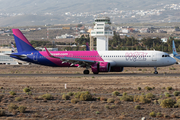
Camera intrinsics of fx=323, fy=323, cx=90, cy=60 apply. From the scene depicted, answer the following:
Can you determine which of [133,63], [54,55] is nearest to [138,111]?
[133,63]

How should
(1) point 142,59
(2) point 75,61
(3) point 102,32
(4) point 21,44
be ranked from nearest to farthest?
(1) point 142,59, (2) point 75,61, (4) point 21,44, (3) point 102,32

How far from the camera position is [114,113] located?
2281cm

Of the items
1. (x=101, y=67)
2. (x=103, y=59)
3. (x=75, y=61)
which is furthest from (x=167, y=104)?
(x=75, y=61)

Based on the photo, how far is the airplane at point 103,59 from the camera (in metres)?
53.1

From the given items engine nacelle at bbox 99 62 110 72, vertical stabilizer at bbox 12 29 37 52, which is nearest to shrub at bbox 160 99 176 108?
engine nacelle at bbox 99 62 110 72

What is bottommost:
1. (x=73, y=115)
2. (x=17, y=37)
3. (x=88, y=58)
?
(x=73, y=115)

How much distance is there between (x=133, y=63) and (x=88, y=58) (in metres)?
7.73

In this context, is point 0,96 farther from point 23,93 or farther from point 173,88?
point 173,88

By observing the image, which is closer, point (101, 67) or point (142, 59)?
point (101, 67)

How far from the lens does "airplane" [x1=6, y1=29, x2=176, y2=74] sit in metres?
53.1

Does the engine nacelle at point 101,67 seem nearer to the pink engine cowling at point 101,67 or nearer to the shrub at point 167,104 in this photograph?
the pink engine cowling at point 101,67

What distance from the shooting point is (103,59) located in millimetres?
54562

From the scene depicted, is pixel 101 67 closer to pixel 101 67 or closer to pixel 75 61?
pixel 101 67

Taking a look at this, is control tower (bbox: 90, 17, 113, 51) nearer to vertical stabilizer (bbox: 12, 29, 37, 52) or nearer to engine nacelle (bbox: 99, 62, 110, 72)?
vertical stabilizer (bbox: 12, 29, 37, 52)
